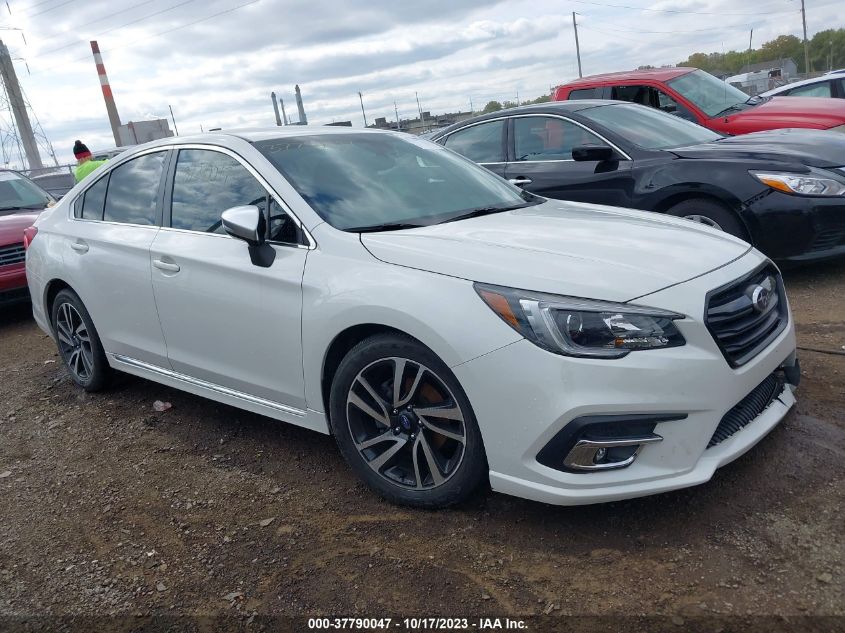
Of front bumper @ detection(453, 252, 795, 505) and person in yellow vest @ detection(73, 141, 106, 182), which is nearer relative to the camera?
front bumper @ detection(453, 252, 795, 505)

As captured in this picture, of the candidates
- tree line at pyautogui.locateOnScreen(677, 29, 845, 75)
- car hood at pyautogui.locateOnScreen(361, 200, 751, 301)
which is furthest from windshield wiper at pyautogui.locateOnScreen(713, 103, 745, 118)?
tree line at pyautogui.locateOnScreen(677, 29, 845, 75)

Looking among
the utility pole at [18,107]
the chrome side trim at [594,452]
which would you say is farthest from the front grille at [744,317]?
the utility pole at [18,107]

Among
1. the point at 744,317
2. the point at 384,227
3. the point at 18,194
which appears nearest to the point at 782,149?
the point at 744,317

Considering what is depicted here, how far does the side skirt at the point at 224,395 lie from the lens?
346 cm

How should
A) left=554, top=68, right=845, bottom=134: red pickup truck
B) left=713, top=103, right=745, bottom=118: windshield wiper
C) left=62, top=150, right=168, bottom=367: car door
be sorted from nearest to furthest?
left=62, top=150, right=168, bottom=367: car door → left=554, top=68, right=845, bottom=134: red pickup truck → left=713, top=103, right=745, bottom=118: windshield wiper

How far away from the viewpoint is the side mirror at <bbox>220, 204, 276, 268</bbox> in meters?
3.34

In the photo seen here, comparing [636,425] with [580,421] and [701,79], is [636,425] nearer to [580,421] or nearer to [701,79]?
[580,421]

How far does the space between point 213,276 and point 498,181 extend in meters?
1.74

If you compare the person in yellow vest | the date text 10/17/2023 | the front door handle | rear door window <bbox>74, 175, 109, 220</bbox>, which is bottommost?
the date text 10/17/2023

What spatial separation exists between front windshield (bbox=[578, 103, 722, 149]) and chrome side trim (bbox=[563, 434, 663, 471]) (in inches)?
165

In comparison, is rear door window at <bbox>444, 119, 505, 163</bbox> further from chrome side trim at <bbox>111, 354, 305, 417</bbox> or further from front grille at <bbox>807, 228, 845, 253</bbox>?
chrome side trim at <bbox>111, 354, 305, 417</bbox>

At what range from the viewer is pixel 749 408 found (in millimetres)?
2914

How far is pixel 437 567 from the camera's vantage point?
2.78m

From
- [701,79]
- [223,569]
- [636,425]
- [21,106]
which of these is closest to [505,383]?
[636,425]
